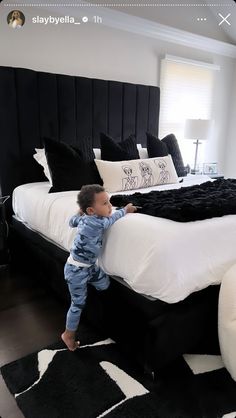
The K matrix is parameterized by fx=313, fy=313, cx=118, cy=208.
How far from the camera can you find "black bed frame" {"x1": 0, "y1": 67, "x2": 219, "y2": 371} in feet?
5.08

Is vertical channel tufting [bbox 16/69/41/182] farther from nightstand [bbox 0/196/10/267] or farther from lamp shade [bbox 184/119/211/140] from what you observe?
lamp shade [bbox 184/119/211/140]

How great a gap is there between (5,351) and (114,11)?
10.9ft

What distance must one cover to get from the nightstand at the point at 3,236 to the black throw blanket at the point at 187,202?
1.10 m

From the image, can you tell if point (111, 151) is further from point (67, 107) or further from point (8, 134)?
point (8, 134)

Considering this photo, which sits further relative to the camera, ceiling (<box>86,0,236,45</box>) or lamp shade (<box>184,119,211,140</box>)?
lamp shade (<box>184,119,211,140</box>)

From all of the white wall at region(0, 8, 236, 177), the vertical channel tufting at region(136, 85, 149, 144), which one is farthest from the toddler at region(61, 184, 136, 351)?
the vertical channel tufting at region(136, 85, 149, 144)

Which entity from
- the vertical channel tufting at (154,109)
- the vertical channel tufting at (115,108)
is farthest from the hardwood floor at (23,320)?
the vertical channel tufting at (154,109)

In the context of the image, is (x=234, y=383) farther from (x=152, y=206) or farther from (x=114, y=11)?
(x=114, y=11)

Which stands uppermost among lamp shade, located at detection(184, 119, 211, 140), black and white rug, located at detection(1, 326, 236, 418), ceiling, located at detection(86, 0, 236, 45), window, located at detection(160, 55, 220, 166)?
ceiling, located at detection(86, 0, 236, 45)

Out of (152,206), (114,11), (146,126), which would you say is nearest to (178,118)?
(146,126)

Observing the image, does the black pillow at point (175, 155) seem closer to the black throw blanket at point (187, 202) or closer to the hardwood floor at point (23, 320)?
the black throw blanket at point (187, 202)

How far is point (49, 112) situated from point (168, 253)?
2120 millimetres

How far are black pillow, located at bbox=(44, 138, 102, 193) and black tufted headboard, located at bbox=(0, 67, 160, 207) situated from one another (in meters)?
0.42

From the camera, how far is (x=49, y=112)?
3018mm
